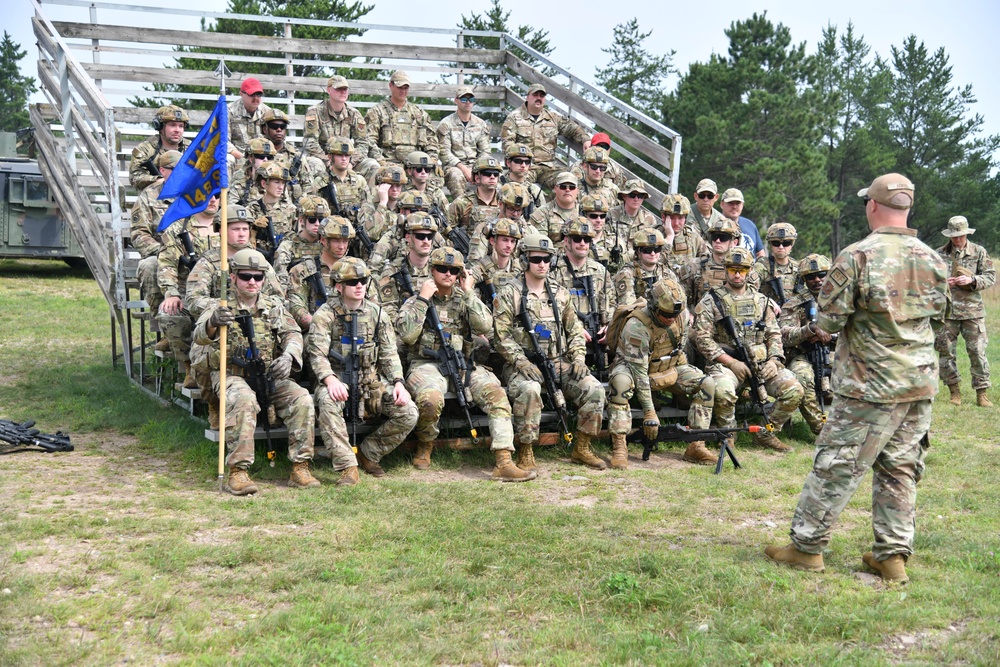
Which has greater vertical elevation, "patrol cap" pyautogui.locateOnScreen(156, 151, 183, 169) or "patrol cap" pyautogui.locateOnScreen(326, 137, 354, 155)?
"patrol cap" pyautogui.locateOnScreen(326, 137, 354, 155)

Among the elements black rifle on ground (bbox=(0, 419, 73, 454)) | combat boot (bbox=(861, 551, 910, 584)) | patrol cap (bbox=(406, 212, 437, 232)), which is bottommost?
black rifle on ground (bbox=(0, 419, 73, 454))

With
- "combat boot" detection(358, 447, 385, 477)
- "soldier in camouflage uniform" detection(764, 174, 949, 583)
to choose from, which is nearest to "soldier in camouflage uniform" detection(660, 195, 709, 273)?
"combat boot" detection(358, 447, 385, 477)

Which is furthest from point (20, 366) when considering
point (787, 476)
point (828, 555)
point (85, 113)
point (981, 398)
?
point (981, 398)

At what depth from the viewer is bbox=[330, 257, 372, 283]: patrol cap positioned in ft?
29.3

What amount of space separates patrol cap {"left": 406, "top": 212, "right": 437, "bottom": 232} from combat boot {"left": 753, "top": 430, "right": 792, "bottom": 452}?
4.05 m

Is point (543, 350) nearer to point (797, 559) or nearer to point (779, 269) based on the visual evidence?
point (779, 269)

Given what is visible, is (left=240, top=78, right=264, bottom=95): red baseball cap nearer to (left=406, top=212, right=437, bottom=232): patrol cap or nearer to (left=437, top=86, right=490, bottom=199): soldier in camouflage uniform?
(left=437, top=86, right=490, bottom=199): soldier in camouflage uniform

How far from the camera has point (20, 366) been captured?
13008 millimetres

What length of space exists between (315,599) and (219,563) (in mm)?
943

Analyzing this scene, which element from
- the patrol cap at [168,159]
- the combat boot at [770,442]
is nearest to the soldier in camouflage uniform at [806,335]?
the combat boot at [770,442]

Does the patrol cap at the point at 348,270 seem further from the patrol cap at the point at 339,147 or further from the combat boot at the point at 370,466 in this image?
the patrol cap at the point at 339,147

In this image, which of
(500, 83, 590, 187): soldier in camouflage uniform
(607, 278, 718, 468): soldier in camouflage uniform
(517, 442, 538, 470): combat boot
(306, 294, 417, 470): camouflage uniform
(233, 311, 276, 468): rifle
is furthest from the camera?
(500, 83, 590, 187): soldier in camouflage uniform

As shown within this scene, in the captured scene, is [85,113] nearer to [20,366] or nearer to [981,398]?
[20,366]

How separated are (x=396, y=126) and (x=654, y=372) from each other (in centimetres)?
572
